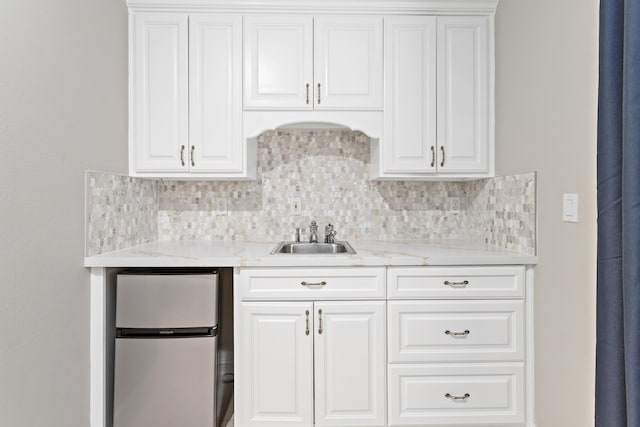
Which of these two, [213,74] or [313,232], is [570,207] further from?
[213,74]

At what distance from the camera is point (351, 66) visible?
7.74ft

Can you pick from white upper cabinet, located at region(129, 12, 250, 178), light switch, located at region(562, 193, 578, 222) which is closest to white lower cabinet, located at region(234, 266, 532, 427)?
light switch, located at region(562, 193, 578, 222)

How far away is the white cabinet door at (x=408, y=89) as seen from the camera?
2.37 m

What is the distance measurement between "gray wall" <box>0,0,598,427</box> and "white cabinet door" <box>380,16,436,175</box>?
44cm

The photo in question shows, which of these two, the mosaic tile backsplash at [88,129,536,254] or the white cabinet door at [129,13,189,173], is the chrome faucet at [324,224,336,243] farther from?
the white cabinet door at [129,13,189,173]

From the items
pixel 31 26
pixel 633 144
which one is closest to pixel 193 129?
pixel 31 26

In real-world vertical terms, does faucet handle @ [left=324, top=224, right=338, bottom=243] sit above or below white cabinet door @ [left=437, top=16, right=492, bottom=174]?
below

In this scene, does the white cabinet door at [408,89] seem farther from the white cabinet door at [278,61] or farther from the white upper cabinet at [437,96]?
the white cabinet door at [278,61]

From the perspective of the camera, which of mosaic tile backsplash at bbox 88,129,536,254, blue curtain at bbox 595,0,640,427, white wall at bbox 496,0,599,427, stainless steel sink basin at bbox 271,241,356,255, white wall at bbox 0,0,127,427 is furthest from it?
mosaic tile backsplash at bbox 88,129,536,254

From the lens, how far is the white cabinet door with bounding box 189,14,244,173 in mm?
2334

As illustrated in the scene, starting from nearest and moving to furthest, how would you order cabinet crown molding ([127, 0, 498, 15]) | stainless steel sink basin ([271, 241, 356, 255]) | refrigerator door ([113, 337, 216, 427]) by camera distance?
1. refrigerator door ([113, 337, 216, 427])
2. cabinet crown molding ([127, 0, 498, 15])
3. stainless steel sink basin ([271, 241, 356, 255])

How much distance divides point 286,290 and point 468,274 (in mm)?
872

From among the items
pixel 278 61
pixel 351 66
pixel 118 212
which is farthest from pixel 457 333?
pixel 118 212

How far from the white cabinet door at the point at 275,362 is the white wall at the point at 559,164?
3.54 ft
